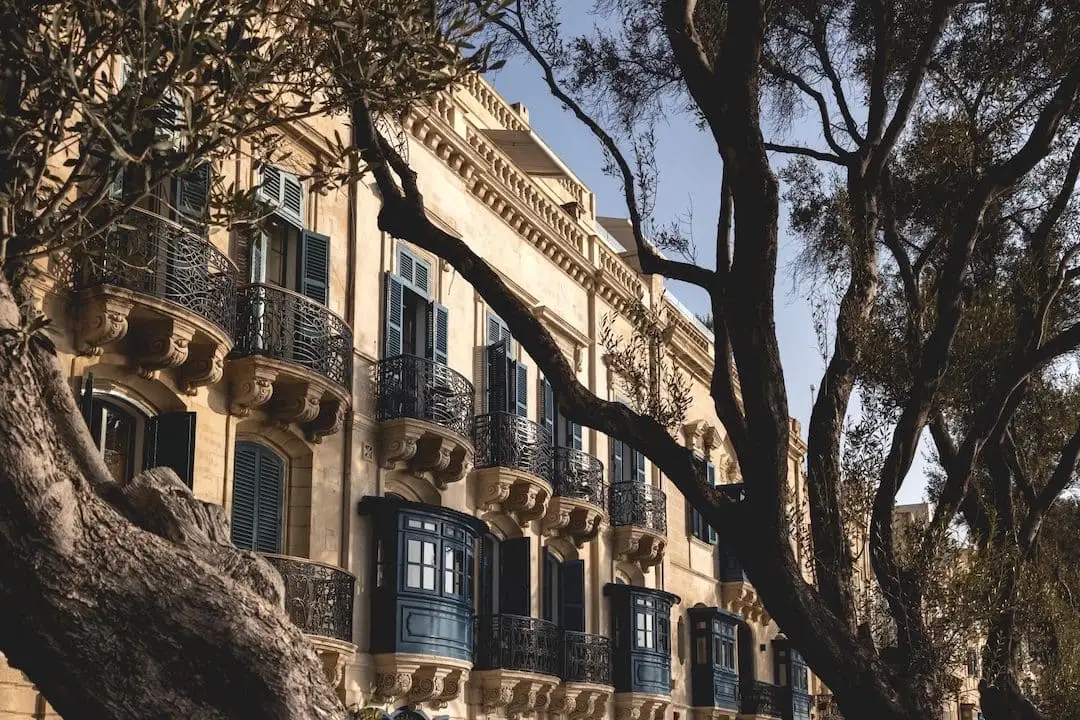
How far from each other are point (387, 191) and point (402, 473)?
1183 cm

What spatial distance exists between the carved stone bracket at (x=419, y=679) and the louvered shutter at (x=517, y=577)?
273 cm

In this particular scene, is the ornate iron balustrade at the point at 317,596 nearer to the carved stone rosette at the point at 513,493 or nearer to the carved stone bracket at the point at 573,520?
the carved stone rosette at the point at 513,493

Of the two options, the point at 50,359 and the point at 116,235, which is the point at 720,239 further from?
the point at 116,235

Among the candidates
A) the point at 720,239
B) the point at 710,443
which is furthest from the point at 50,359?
the point at 710,443

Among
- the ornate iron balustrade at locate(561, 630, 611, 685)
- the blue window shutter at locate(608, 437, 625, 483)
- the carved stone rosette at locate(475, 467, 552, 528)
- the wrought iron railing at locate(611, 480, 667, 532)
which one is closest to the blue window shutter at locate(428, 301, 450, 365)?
the carved stone rosette at locate(475, 467, 552, 528)

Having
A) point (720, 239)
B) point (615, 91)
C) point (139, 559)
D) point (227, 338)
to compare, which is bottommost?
point (139, 559)

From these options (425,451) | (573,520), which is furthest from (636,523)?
(425,451)

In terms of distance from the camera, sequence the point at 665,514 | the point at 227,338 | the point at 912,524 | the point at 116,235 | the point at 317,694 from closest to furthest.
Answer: the point at 317,694
the point at 912,524
the point at 116,235
the point at 227,338
the point at 665,514

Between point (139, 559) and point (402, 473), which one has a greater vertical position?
point (402, 473)

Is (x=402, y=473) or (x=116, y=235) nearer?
(x=116, y=235)

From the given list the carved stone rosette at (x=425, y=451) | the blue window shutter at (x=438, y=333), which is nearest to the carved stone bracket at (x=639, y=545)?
the carved stone rosette at (x=425, y=451)

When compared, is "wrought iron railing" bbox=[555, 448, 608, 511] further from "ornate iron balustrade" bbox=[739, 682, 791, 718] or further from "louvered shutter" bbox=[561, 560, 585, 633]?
"ornate iron balustrade" bbox=[739, 682, 791, 718]

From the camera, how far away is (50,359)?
6.02m

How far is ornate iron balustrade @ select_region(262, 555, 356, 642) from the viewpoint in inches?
685
